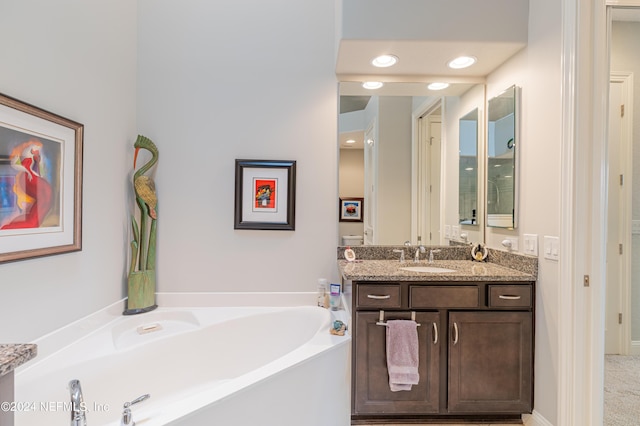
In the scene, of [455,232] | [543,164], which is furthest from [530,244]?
[455,232]

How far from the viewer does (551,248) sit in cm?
177

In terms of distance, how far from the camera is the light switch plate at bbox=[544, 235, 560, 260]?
172 cm

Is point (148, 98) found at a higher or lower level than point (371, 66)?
lower

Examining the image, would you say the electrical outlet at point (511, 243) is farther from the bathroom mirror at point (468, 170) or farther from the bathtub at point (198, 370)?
the bathtub at point (198, 370)

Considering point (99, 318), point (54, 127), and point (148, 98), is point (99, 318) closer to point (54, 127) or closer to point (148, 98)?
point (54, 127)

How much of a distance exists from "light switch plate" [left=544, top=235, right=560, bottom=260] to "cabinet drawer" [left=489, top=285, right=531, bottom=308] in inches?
9.1

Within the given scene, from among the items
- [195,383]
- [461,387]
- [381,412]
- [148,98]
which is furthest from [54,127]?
[461,387]

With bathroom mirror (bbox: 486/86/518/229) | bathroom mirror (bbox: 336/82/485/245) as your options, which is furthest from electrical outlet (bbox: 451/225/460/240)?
bathroom mirror (bbox: 486/86/518/229)

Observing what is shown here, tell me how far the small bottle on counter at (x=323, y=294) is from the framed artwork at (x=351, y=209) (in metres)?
0.50

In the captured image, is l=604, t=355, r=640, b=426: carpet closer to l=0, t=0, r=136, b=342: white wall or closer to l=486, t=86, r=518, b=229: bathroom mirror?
l=486, t=86, r=518, b=229: bathroom mirror

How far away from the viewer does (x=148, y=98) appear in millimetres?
2348

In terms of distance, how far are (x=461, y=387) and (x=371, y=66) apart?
7.21ft

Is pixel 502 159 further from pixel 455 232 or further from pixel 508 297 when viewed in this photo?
pixel 508 297

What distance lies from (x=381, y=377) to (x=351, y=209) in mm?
1190
